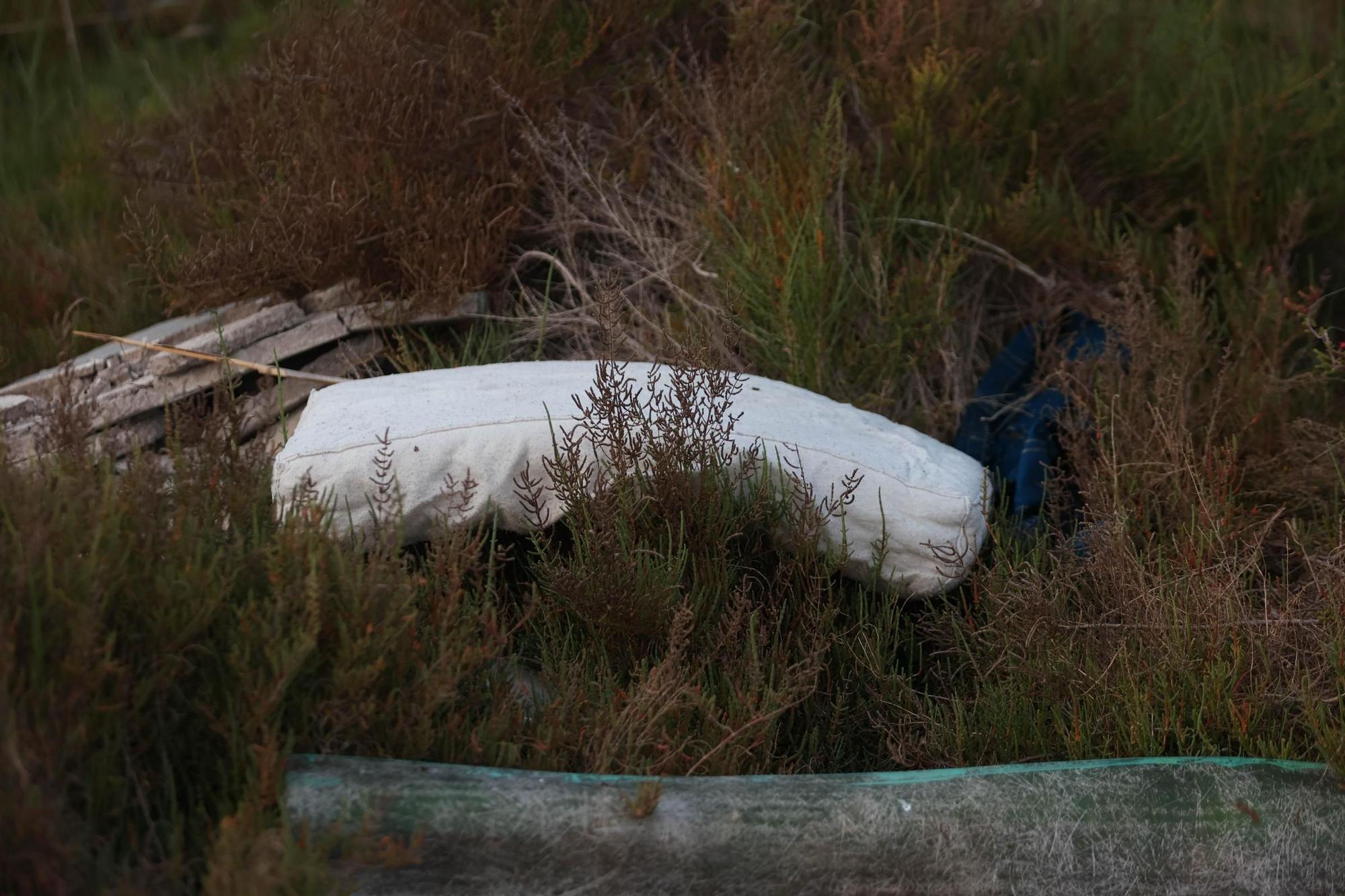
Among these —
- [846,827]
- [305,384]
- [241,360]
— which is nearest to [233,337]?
[241,360]

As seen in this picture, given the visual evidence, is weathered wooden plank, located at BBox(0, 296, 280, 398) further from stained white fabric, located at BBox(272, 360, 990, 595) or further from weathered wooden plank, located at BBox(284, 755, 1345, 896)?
weathered wooden plank, located at BBox(284, 755, 1345, 896)

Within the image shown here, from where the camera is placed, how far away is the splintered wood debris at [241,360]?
149 inches

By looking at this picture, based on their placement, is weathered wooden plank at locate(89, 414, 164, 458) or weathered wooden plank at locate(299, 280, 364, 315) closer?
weathered wooden plank at locate(89, 414, 164, 458)

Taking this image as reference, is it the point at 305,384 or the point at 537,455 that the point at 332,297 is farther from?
the point at 537,455

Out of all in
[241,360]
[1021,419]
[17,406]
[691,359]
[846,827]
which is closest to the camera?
[846,827]

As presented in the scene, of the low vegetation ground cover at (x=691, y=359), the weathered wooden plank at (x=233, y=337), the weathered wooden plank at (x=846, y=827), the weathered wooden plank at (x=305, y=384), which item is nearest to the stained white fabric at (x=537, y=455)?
the low vegetation ground cover at (x=691, y=359)

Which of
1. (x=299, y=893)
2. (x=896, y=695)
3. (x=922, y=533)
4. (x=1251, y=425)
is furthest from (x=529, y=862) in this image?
(x=1251, y=425)

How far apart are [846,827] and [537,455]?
3.84 feet

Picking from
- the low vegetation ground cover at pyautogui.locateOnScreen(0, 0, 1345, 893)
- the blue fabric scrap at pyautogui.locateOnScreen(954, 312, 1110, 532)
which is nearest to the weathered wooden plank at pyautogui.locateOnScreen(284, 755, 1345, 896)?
the low vegetation ground cover at pyautogui.locateOnScreen(0, 0, 1345, 893)

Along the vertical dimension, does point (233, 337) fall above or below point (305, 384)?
above

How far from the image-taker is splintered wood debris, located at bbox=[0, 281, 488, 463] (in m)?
3.79

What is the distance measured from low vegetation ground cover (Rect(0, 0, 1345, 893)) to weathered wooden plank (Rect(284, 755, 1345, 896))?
141 mm

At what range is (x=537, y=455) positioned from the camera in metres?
3.00

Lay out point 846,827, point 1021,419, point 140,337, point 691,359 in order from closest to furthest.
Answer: point 846,827, point 691,359, point 140,337, point 1021,419
